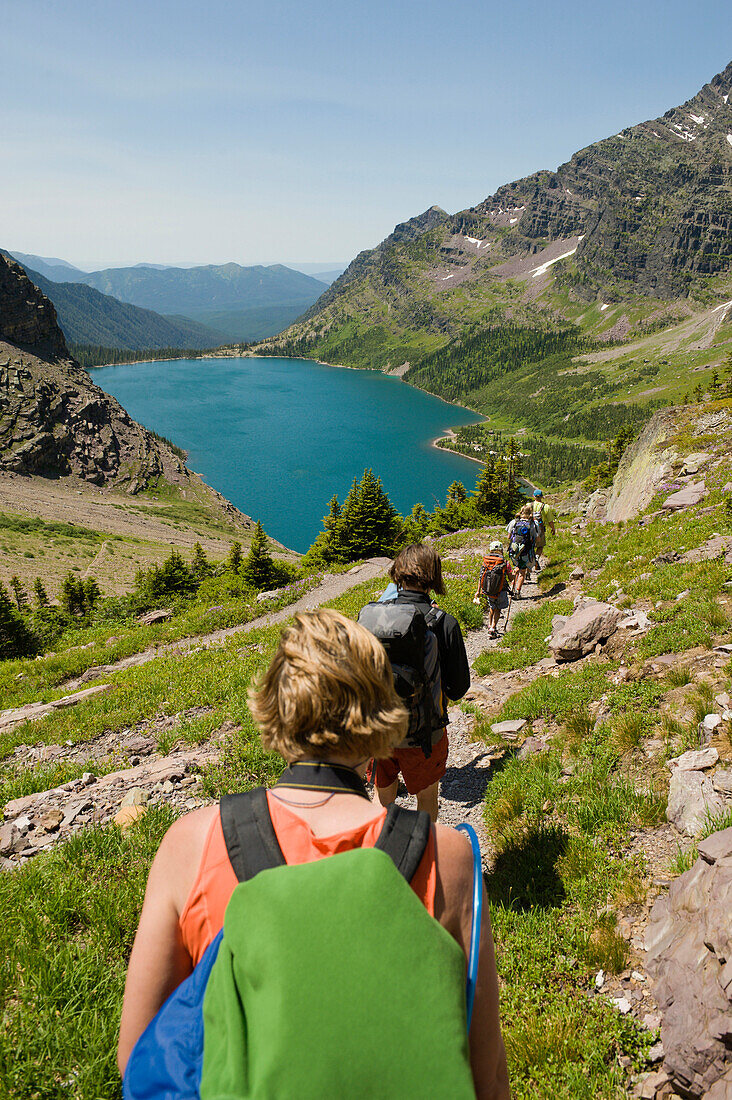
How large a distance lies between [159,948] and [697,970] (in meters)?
3.40

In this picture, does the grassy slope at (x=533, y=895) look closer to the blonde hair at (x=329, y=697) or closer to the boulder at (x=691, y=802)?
the boulder at (x=691, y=802)

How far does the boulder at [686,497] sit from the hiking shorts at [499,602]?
6273mm

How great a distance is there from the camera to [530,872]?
195 inches

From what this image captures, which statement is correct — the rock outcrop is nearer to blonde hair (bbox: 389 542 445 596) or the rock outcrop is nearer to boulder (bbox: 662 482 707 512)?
boulder (bbox: 662 482 707 512)

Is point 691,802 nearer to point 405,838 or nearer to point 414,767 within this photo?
point 414,767

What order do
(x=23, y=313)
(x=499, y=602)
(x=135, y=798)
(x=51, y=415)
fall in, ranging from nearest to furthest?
(x=135, y=798)
(x=499, y=602)
(x=51, y=415)
(x=23, y=313)

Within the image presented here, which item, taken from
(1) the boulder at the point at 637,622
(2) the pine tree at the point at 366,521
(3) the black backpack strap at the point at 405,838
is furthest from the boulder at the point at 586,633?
(2) the pine tree at the point at 366,521

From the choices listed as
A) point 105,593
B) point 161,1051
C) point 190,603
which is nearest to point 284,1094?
point 161,1051

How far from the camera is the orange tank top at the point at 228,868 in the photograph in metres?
1.88

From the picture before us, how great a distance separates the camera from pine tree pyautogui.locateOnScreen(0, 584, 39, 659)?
3102 cm

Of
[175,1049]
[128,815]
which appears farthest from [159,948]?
[128,815]

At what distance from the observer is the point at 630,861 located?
4.63 metres

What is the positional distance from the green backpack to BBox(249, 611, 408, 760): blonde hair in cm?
70

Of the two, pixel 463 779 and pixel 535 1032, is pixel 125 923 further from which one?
pixel 463 779
